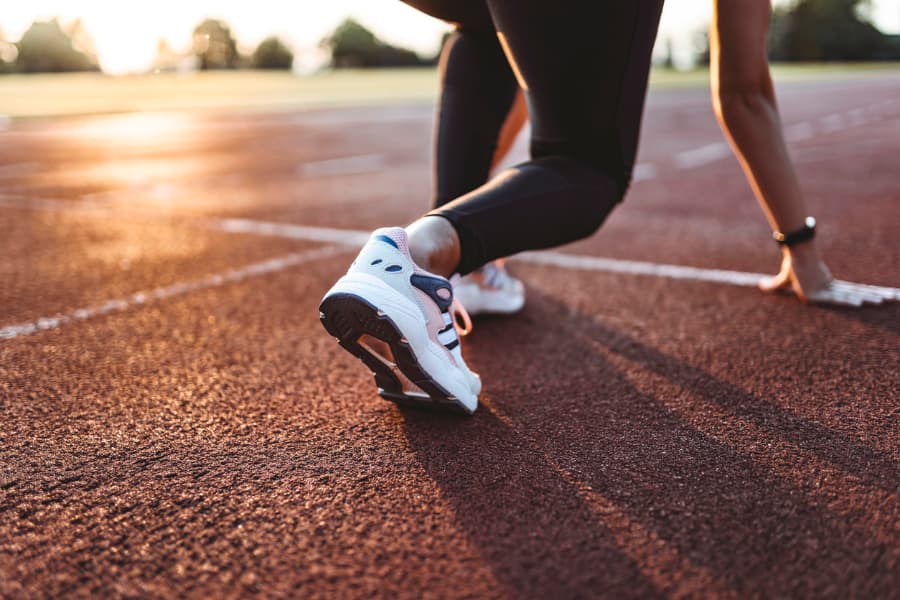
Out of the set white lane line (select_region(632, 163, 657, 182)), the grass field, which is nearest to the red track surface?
white lane line (select_region(632, 163, 657, 182))

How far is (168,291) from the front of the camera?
3012mm

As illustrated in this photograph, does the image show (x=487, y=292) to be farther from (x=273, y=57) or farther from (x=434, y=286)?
(x=273, y=57)

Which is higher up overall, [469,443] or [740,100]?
[740,100]

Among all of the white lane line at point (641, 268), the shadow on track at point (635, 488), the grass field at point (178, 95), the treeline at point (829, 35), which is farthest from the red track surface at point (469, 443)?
the treeline at point (829, 35)

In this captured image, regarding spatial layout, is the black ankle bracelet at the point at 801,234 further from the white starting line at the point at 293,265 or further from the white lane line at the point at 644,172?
the white lane line at the point at 644,172

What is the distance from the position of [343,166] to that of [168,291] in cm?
464

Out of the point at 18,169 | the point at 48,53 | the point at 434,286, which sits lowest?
the point at 18,169

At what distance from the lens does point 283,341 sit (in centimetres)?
244

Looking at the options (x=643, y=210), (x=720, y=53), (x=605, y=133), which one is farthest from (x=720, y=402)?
(x=643, y=210)

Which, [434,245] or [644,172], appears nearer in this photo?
[434,245]

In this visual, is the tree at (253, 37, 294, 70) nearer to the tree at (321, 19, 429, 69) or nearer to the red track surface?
the tree at (321, 19, 429, 69)

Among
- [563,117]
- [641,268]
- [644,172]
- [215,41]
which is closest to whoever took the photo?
[563,117]

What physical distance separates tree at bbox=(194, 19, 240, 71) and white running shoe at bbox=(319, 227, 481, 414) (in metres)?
53.5

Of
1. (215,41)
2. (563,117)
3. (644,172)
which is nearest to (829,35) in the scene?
(215,41)
